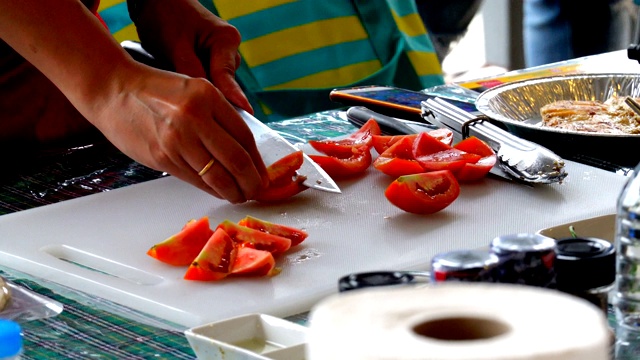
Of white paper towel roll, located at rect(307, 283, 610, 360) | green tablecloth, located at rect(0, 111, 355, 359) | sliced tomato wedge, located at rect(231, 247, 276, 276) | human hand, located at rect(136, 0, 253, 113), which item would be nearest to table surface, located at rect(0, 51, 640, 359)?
green tablecloth, located at rect(0, 111, 355, 359)

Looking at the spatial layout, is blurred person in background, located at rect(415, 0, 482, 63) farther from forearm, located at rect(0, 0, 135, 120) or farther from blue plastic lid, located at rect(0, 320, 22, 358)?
blue plastic lid, located at rect(0, 320, 22, 358)

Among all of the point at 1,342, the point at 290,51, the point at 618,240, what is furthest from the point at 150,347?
the point at 290,51

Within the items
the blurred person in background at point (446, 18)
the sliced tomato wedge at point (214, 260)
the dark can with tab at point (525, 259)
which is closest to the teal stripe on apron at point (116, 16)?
the sliced tomato wedge at point (214, 260)

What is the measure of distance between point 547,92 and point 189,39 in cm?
73

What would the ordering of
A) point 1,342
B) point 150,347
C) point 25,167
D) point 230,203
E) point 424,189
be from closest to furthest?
point 1,342
point 150,347
point 424,189
point 230,203
point 25,167

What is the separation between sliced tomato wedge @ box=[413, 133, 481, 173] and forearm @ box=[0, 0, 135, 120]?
49 cm

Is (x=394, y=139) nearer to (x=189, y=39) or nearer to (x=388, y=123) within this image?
(x=388, y=123)

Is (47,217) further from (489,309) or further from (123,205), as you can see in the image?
(489,309)

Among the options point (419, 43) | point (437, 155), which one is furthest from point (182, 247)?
point (419, 43)

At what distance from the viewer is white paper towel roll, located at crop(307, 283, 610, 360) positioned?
49 centimetres

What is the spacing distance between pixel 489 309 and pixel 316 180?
1033 millimetres

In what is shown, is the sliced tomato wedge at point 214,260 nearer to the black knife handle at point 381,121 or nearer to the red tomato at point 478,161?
the red tomato at point 478,161

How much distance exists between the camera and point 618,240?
973mm

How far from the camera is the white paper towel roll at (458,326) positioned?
491 mm
